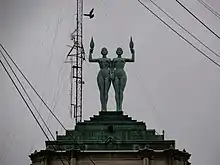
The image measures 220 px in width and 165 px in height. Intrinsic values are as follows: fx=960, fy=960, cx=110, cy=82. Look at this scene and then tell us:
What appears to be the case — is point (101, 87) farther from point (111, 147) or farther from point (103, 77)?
point (111, 147)

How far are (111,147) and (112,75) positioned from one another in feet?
13.8

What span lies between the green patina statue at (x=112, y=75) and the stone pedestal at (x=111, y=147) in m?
1.28

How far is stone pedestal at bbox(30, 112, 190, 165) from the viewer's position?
51.3 meters

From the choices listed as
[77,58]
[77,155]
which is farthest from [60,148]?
[77,58]

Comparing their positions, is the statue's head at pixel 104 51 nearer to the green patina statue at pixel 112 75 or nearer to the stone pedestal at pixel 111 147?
the green patina statue at pixel 112 75

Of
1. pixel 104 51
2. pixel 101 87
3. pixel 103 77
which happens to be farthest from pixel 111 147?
pixel 104 51

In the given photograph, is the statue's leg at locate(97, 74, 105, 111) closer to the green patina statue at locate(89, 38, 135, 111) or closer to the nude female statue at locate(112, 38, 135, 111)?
the green patina statue at locate(89, 38, 135, 111)

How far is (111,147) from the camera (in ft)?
171

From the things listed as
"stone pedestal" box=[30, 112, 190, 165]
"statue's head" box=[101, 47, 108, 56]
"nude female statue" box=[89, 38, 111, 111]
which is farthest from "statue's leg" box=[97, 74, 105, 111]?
"statue's head" box=[101, 47, 108, 56]

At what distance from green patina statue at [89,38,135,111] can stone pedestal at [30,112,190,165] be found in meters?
1.28

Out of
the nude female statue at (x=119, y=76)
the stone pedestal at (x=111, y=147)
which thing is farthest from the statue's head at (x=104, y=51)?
the stone pedestal at (x=111, y=147)

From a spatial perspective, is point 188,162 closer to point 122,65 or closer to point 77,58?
point 122,65

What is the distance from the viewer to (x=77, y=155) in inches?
2031

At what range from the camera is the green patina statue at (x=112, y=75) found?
5369 cm
